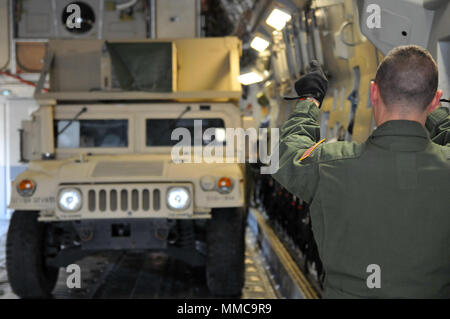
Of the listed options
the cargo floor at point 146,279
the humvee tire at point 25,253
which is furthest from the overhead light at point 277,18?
the humvee tire at point 25,253

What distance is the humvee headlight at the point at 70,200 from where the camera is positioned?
400 cm

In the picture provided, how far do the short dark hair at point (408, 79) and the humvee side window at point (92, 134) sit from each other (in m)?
3.58

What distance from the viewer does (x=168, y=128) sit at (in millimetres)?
4836

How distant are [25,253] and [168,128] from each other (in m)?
1.66

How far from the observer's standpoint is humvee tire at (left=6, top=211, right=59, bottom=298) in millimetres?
4207

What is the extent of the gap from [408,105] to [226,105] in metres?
3.37

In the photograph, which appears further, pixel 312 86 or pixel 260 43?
pixel 260 43

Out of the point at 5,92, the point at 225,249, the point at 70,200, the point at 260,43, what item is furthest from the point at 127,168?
the point at 5,92

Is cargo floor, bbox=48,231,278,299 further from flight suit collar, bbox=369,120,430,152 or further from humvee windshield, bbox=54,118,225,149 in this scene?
flight suit collar, bbox=369,120,430,152

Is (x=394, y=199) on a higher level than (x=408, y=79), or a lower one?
lower

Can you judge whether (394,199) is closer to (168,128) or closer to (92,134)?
(168,128)

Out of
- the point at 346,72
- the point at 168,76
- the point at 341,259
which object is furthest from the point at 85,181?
the point at 341,259
